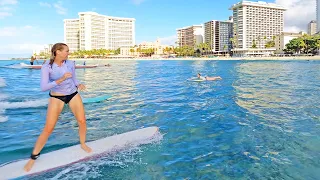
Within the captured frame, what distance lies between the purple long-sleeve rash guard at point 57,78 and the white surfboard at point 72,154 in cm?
153

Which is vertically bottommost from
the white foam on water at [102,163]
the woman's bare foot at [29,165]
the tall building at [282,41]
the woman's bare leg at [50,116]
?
the white foam on water at [102,163]

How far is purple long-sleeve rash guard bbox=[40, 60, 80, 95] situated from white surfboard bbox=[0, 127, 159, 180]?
1534 millimetres

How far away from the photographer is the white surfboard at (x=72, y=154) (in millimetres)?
5512

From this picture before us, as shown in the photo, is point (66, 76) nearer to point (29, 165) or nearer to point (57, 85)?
point (57, 85)

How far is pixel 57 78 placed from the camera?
545cm

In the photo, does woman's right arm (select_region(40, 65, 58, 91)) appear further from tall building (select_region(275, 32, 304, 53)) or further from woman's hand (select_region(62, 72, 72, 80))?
Result: tall building (select_region(275, 32, 304, 53))

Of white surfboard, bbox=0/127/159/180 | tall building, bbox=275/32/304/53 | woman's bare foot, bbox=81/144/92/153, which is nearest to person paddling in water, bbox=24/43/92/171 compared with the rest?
white surfboard, bbox=0/127/159/180

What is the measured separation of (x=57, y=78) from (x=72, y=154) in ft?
6.21

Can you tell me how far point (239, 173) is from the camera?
5730mm

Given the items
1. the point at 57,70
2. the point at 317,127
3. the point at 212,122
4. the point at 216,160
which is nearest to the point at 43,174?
the point at 57,70

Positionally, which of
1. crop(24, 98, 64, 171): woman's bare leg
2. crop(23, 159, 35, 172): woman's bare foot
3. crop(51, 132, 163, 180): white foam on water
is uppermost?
crop(24, 98, 64, 171): woman's bare leg

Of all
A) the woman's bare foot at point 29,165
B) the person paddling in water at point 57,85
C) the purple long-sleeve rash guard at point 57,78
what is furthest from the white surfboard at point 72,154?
the purple long-sleeve rash guard at point 57,78

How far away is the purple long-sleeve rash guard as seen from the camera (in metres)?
5.24

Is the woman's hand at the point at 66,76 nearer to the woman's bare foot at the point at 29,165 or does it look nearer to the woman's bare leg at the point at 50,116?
the woman's bare leg at the point at 50,116
